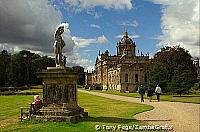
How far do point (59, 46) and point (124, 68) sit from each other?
226ft

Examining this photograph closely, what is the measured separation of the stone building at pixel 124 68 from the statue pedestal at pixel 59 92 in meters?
57.3

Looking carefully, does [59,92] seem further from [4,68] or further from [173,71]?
[4,68]

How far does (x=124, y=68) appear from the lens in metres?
86.4

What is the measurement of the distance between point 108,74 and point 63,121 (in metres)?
91.7

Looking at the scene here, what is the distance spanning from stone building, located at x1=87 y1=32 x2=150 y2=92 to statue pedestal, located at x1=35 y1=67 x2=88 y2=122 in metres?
57.3

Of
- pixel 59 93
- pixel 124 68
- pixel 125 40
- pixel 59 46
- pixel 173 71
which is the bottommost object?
pixel 59 93

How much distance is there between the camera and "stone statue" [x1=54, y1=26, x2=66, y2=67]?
58.5ft

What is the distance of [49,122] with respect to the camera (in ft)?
52.9

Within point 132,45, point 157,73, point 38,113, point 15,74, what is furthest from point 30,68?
point 38,113

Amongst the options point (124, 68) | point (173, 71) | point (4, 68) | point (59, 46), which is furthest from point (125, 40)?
point (59, 46)

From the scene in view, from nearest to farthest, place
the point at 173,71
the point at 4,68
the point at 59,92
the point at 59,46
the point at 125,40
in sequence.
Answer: the point at 59,92 → the point at 59,46 → the point at 173,71 → the point at 4,68 → the point at 125,40

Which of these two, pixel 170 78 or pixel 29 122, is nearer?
pixel 29 122

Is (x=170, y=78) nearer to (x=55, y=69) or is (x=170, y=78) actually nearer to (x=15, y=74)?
(x=55, y=69)

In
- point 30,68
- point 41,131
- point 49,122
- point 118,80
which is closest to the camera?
point 41,131
